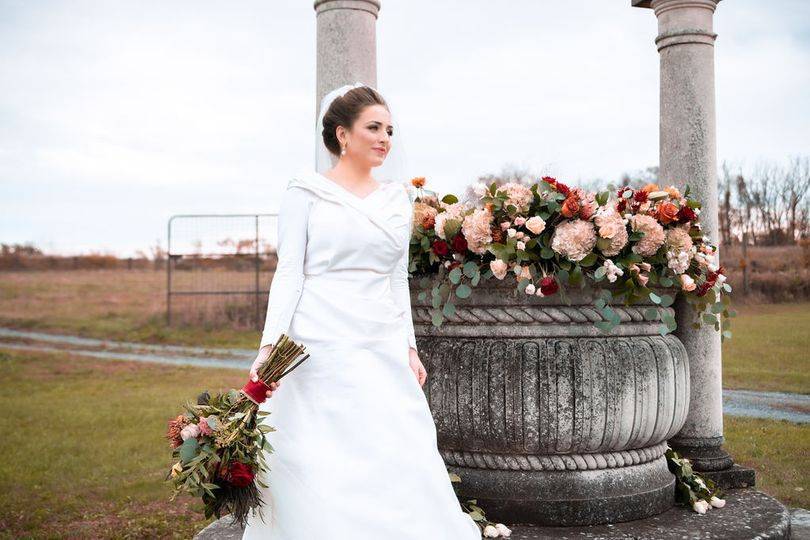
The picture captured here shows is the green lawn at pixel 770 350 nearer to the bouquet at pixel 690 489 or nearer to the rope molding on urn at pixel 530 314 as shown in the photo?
the bouquet at pixel 690 489

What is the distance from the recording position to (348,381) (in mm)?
3020

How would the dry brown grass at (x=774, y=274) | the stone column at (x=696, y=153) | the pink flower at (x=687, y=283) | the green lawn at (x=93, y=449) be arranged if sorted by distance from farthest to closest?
the dry brown grass at (x=774, y=274) < the green lawn at (x=93, y=449) < the stone column at (x=696, y=153) < the pink flower at (x=687, y=283)

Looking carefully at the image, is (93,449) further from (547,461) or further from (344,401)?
(344,401)

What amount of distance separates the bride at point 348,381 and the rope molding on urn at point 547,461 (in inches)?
27.3

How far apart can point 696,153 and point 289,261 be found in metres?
2.87

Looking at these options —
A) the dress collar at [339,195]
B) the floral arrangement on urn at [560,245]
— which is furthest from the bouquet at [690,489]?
the dress collar at [339,195]

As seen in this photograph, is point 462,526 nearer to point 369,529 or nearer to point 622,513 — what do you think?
point 369,529

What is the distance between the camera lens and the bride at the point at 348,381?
293cm

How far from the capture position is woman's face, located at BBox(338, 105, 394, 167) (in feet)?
10.4

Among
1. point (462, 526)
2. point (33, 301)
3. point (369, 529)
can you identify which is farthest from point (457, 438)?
point (33, 301)

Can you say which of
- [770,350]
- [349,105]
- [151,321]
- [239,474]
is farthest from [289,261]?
[151,321]

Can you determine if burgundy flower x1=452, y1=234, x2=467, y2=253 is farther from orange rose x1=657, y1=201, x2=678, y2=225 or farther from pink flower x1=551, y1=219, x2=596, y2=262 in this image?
orange rose x1=657, y1=201, x2=678, y2=225

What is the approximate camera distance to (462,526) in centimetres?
306

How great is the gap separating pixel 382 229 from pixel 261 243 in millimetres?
14700
